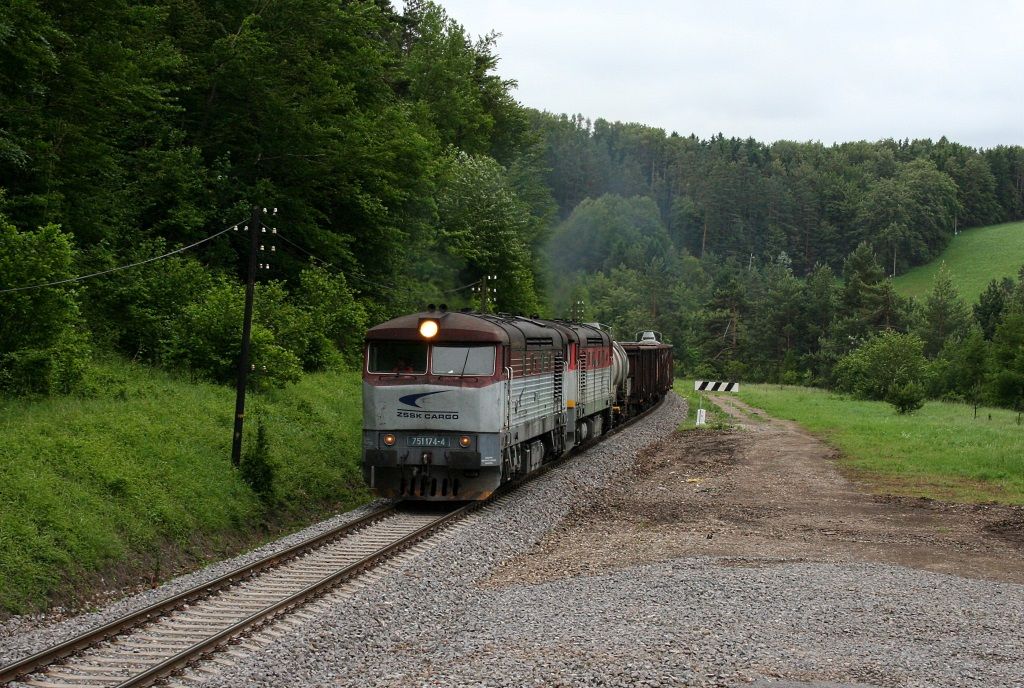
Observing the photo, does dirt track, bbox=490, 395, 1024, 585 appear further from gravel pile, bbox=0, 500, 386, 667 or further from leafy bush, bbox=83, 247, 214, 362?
leafy bush, bbox=83, 247, 214, 362

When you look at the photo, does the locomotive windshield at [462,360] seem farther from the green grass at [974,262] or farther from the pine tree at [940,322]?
the green grass at [974,262]

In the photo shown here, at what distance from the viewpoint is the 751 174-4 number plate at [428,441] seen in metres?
18.5

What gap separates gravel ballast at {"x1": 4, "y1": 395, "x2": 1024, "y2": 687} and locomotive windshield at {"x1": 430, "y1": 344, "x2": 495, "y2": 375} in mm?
4454

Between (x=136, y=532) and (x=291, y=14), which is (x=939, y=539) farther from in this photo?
(x=291, y=14)

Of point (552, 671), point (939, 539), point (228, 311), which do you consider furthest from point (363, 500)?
point (552, 671)

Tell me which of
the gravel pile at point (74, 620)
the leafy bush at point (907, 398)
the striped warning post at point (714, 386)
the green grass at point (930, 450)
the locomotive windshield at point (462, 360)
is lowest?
the gravel pile at point (74, 620)

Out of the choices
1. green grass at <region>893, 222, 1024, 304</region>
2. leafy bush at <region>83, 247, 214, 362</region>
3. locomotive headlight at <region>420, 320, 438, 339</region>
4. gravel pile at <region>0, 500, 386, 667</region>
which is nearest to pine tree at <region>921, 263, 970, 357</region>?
green grass at <region>893, 222, 1024, 304</region>

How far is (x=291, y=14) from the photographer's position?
3531 centimetres

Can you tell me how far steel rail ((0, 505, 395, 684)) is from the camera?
952 centimetres

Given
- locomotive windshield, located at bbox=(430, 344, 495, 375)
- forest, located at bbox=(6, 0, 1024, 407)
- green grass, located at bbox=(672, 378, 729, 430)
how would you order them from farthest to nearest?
green grass, located at bbox=(672, 378, 729, 430) → forest, located at bbox=(6, 0, 1024, 407) → locomotive windshield, located at bbox=(430, 344, 495, 375)

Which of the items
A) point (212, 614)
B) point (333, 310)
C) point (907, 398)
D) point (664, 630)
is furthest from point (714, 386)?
point (212, 614)

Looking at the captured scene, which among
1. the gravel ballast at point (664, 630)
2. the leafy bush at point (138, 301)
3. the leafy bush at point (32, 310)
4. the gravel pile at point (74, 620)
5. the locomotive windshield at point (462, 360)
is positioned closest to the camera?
the gravel ballast at point (664, 630)

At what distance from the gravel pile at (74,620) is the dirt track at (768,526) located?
13.3 feet

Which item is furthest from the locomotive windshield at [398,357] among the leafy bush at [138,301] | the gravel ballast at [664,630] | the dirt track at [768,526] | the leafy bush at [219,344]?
the leafy bush at [138,301]
